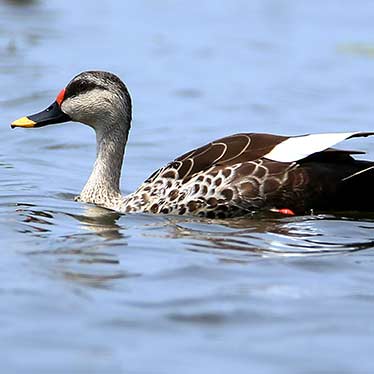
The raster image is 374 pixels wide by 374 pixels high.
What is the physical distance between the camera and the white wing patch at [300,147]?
11.4m

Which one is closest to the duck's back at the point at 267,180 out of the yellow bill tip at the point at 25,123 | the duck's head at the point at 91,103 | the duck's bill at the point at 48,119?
the duck's head at the point at 91,103

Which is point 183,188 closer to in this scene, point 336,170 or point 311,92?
point 336,170

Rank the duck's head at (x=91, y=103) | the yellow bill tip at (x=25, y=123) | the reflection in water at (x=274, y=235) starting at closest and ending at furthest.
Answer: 1. the reflection in water at (x=274, y=235)
2. the duck's head at (x=91, y=103)
3. the yellow bill tip at (x=25, y=123)

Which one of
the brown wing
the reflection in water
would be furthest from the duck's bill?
the reflection in water

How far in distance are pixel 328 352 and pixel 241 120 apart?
33.2 feet

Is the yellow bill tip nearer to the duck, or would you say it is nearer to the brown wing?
the duck

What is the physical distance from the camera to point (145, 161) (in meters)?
15.4

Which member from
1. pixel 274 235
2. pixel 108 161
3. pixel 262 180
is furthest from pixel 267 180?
pixel 108 161

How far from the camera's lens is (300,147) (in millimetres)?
11539

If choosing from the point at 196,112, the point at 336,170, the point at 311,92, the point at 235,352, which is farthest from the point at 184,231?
the point at 311,92

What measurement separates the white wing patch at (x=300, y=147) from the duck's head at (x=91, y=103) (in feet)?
5.61

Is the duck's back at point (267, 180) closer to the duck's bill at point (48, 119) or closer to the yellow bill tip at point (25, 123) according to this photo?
the duck's bill at point (48, 119)

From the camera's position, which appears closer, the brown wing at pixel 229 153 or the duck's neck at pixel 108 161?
the brown wing at pixel 229 153

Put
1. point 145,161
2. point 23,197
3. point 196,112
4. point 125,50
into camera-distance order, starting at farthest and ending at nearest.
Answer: point 125,50 → point 196,112 → point 145,161 → point 23,197
